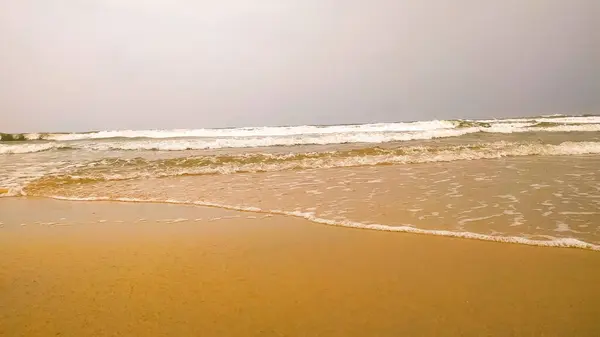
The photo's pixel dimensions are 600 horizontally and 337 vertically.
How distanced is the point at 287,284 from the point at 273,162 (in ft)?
28.7

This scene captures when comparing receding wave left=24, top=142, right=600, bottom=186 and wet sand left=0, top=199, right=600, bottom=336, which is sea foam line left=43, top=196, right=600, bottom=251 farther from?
receding wave left=24, top=142, right=600, bottom=186

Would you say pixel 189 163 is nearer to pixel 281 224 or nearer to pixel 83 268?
pixel 281 224

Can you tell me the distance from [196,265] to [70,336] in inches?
52.6

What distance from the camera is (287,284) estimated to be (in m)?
3.22

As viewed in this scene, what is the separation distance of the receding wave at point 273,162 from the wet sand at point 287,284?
528 cm

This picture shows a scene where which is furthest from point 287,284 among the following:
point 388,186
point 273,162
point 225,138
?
point 225,138

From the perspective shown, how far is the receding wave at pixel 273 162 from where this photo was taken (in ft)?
33.2

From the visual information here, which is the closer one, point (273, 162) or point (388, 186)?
point (388, 186)

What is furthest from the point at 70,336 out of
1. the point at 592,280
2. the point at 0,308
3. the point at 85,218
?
the point at 592,280

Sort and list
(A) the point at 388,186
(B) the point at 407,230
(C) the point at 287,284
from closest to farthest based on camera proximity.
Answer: (C) the point at 287,284, (B) the point at 407,230, (A) the point at 388,186

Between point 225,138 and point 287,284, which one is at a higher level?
point 225,138

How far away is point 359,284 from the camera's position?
314 centimetres

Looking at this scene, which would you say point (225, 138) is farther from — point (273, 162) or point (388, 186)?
point (388, 186)

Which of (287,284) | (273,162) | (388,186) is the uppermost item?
(273,162)
